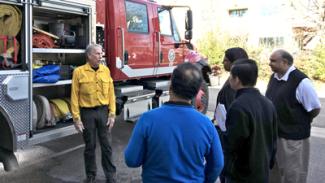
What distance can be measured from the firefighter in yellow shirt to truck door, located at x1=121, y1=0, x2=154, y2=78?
1743mm

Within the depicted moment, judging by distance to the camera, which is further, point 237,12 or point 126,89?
point 237,12

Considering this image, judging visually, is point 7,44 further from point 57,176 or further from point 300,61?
point 300,61

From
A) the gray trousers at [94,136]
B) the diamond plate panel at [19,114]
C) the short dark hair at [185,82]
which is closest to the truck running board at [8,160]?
the diamond plate panel at [19,114]

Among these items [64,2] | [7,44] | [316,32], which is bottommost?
[7,44]

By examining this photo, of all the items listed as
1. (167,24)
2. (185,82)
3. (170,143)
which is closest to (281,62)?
(185,82)

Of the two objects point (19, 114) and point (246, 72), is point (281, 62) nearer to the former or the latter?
point (246, 72)

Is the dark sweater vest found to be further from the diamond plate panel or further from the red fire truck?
the diamond plate panel

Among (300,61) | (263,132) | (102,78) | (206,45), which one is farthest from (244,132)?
(206,45)

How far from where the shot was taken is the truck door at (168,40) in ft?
26.7

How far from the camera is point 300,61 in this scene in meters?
18.8

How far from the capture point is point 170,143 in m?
2.28

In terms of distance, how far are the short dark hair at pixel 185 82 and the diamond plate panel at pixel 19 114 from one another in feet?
8.89

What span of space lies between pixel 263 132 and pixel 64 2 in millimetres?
3262

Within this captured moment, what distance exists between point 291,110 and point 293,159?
50 cm
